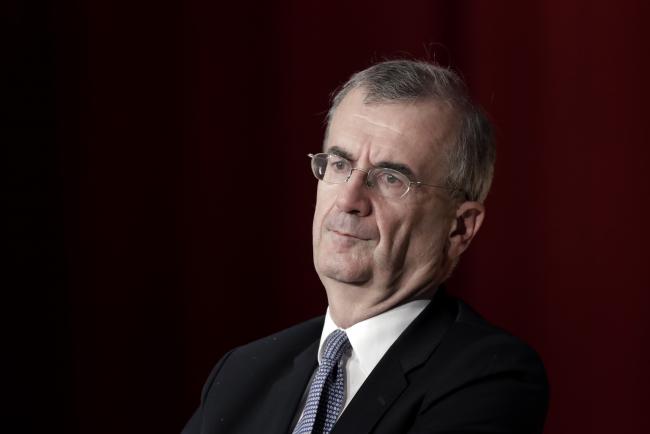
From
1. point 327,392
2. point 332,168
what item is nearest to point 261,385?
point 327,392

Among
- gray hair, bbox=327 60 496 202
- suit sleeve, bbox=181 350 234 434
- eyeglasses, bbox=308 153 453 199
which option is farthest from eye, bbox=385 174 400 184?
suit sleeve, bbox=181 350 234 434

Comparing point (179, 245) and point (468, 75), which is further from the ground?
point (468, 75)

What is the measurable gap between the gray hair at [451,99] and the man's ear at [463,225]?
0.02 m

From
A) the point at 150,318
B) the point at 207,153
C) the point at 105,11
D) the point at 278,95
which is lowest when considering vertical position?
the point at 150,318

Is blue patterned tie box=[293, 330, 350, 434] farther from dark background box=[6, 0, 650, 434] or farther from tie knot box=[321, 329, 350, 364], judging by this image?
dark background box=[6, 0, 650, 434]

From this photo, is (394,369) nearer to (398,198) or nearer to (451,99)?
(398,198)

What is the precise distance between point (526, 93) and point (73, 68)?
48.7 inches

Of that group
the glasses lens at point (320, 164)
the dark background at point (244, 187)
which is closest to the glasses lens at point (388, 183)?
the glasses lens at point (320, 164)

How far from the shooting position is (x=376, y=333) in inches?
68.2

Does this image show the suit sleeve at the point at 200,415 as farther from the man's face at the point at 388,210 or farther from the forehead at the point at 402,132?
the forehead at the point at 402,132

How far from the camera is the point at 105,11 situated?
8.96 ft

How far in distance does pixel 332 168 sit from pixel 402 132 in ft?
0.52

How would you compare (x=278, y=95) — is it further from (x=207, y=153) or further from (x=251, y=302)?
(x=251, y=302)

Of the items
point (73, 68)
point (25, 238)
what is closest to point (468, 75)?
point (73, 68)
